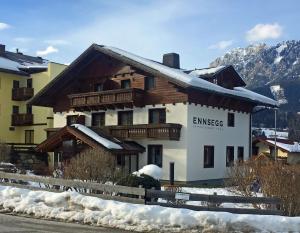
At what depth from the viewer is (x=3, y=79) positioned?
47.9 meters

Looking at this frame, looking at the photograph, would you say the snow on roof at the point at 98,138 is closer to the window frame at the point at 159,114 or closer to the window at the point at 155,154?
the window at the point at 155,154

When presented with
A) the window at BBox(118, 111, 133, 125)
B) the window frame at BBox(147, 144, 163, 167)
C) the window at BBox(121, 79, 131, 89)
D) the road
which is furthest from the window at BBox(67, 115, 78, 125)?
the road

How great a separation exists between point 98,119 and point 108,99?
2855mm

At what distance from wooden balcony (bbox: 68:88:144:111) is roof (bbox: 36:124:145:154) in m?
1.89

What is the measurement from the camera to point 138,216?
12.0 metres

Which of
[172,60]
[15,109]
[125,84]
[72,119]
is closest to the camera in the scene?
[125,84]

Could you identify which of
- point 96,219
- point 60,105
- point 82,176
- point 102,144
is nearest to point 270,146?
point 60,105

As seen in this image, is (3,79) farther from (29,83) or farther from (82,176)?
(82,176)

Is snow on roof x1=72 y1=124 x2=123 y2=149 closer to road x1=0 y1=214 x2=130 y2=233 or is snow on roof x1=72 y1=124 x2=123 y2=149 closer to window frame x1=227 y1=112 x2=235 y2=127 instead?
window frame x1=227 y1=112 x2=235 y2=127

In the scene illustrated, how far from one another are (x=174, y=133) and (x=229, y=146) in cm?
611

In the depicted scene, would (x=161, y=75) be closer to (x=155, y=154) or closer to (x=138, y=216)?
(x=155, y=154)

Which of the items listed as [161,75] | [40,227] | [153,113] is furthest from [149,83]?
[40,227]

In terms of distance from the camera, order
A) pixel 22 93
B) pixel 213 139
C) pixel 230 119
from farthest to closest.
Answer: pixel 22 93 → pixel 230 119 → pixel 213 139

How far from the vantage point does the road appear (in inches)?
445
